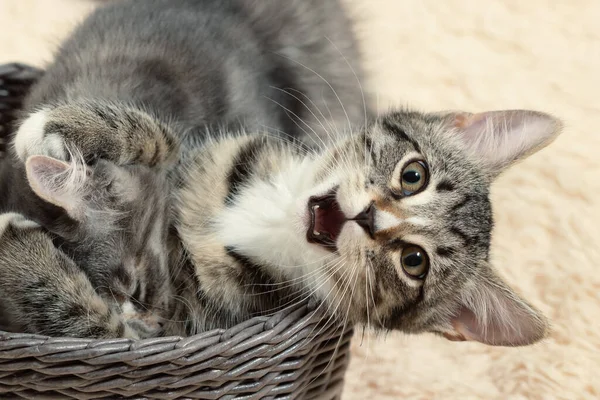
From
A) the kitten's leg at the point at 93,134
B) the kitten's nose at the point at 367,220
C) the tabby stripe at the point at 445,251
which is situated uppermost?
the kitten's leg at the point at 93,134

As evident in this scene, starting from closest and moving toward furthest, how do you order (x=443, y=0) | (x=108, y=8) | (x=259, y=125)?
(x=259, y=125)
(x=108, y=8)
(x=443, y=0)

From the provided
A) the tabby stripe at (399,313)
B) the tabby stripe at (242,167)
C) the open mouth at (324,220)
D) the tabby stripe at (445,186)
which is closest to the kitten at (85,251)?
the tabby stripe at (242,167)

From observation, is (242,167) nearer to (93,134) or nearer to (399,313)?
(93,134)

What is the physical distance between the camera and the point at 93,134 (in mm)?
1087

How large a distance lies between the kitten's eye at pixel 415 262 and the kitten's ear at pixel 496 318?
0.11m

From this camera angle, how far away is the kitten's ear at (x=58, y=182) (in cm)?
99

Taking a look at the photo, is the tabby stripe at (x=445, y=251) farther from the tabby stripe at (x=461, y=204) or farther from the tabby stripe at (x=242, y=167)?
the tabby stripe at (x=242, y=167)

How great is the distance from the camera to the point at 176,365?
0.94 meters

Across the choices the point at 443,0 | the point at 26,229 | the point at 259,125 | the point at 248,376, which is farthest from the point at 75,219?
the point at 443,0

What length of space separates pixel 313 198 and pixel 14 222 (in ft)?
1.68

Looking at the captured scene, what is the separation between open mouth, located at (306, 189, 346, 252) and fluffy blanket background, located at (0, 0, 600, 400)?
20.8 inches

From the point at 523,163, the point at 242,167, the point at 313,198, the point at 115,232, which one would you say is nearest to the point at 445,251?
the point at 313,198

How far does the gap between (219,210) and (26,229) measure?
0.37m

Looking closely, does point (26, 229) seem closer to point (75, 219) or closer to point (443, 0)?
point (75, 219)
